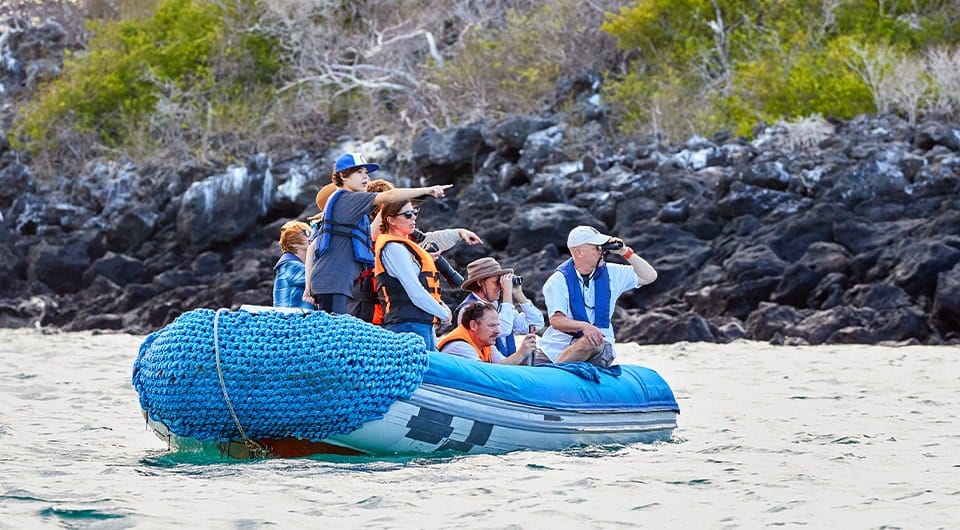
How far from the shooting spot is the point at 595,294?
7918 mm

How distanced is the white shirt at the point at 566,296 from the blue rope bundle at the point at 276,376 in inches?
56.1

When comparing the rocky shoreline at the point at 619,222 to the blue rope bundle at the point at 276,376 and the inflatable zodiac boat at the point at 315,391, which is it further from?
the blue rope bundle at the point at 276,376

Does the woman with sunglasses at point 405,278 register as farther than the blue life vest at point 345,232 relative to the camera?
No

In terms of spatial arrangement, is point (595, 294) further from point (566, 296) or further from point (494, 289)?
point (494, 289)

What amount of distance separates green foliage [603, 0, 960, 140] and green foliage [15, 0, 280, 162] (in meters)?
8.42

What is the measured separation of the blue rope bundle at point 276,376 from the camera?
6449 millimetres

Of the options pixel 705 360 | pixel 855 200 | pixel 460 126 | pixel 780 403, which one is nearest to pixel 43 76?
pixel 460 126

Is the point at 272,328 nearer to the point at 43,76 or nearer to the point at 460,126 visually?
the point at 460,126

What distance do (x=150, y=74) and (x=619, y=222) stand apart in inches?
590

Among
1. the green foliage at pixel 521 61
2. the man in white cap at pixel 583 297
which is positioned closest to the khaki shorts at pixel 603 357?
the man in white cap at pixel 583 297

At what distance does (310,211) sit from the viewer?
23031 mm

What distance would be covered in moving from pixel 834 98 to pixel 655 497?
19234mm

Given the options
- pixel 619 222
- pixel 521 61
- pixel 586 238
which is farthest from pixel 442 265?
pixel 521 61

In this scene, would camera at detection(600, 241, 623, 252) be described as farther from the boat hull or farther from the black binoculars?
the boat hull
